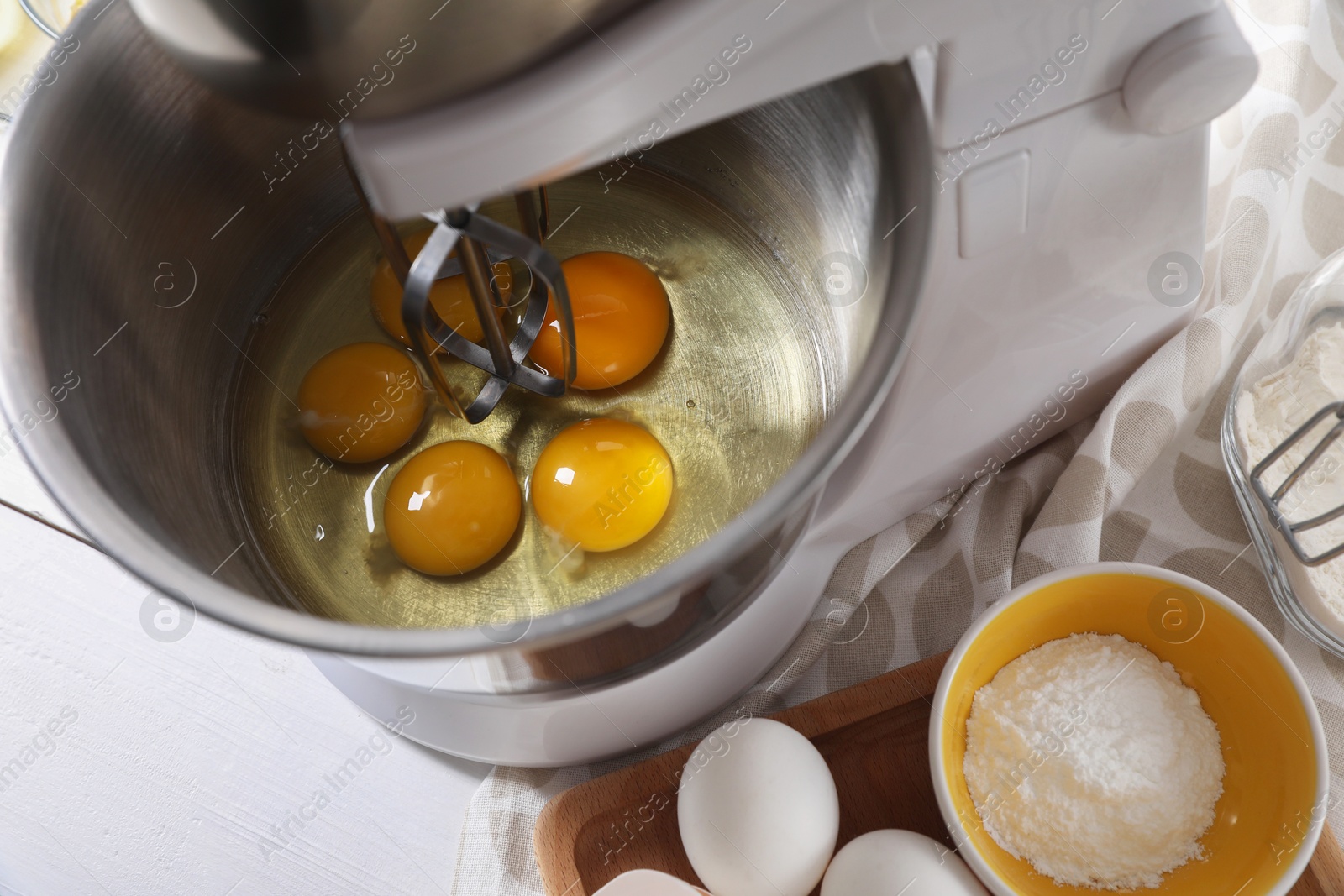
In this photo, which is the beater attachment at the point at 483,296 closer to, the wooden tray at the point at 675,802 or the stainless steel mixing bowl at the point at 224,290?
the stainless steel mixing bowl at the point at 224,290

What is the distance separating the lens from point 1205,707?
21.7 inches

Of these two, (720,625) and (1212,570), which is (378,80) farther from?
(1212,570)

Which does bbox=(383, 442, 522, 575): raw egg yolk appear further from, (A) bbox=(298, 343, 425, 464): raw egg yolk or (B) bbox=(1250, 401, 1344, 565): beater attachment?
(B) bbox=(1250, 401, 1344, 565): beater attachment

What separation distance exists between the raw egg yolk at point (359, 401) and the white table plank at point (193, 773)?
169 mm

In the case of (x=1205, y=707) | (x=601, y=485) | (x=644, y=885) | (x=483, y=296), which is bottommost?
(x=1205, y=707)

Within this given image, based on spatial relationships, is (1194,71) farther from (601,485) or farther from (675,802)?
(675,802)

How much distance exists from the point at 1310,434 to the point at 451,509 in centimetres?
50

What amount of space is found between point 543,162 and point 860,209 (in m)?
0.20

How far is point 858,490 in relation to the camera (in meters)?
0.53

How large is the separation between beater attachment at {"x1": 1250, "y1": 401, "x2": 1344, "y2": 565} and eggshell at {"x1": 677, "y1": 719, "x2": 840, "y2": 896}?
11.9 inches

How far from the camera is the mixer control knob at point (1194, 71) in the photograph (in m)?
0.39

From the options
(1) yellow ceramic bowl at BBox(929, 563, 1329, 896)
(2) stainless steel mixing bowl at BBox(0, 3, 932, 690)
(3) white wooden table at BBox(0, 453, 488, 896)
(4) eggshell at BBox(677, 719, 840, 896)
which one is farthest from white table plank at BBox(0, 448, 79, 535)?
(1) yellow ceramic bowl at BBox(929, 563, 1329, 896)

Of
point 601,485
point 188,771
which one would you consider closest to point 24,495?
point 188,771

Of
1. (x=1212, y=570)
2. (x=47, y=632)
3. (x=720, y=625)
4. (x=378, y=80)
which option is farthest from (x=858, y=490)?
(x=47, y=632)
